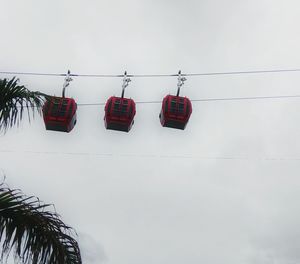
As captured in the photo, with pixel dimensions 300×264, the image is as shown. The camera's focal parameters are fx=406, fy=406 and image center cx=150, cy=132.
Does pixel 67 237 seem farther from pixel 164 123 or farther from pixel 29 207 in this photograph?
pixel 164 123

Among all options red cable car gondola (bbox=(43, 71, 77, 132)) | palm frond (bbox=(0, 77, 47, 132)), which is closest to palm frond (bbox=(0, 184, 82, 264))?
palm frond (bbox=(0, 77, 47, 132))

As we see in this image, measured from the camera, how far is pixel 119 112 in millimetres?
13891

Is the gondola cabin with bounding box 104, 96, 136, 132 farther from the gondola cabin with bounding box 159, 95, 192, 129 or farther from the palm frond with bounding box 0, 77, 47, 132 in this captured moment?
the palm frond with bounding box 0, 77, 47, 132

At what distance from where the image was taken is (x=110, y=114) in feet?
45.7

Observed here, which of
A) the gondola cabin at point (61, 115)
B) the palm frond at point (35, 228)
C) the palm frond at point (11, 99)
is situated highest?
the gondola cabin at point (61, 115)

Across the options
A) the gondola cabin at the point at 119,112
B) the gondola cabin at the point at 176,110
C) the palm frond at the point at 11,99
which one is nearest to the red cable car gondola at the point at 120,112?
the gondola cabin at the point at 119,112

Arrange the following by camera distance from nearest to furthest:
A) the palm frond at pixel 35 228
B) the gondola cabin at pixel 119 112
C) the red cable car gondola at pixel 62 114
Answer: the palm frond at pixel 35 228 → the red cable car gondola at pixel 62 114 → the gondola cabin at pixel 119 112

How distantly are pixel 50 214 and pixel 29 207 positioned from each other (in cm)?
16

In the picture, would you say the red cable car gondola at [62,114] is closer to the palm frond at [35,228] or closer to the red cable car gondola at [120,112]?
the red cable car gondola at [120,112]

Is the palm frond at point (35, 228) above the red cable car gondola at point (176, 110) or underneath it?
underneath

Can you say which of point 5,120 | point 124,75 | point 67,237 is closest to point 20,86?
point 5,120

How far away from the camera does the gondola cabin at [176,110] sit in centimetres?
1409

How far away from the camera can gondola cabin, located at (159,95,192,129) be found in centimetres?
1409

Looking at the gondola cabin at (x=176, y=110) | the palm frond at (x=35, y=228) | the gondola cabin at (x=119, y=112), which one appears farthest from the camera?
the gondola cabin at (x=176, y=110)
